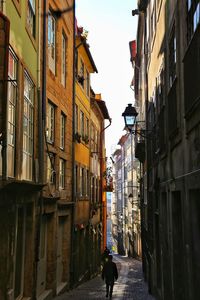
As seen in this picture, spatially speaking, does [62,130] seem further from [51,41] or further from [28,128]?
[28,128]

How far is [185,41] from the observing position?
7730 mm

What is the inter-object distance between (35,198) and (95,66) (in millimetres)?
14404

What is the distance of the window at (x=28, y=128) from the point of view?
11141 millimetres

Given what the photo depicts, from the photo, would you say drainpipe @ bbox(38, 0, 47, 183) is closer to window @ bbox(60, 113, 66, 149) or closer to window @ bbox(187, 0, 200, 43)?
window @ bbox(60, 113, 66, 149)

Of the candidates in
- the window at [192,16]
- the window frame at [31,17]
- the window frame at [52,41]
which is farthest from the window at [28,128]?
the window at [192,16]

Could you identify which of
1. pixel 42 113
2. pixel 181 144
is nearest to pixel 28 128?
pixel 42 113

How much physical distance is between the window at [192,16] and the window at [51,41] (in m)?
8.22

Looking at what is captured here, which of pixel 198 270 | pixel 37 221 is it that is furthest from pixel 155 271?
pixel 198 270

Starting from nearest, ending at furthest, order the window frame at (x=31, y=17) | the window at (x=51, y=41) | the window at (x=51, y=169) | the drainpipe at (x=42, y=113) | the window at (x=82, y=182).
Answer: the window frame at (x=31, y=17)
the drainpipe at (x=42, y=113)
the window at (x=51, y=169)
the window at (x=51, y=41)
the window at (x=82, y=182)

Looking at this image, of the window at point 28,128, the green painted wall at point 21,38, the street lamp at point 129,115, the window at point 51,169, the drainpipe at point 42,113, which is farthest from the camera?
the window at point 51,169

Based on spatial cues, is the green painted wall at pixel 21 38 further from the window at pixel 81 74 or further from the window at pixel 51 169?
the window at pixel 81 74

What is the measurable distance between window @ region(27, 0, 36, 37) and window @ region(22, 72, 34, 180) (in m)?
1.45

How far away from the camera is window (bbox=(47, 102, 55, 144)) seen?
14.9m

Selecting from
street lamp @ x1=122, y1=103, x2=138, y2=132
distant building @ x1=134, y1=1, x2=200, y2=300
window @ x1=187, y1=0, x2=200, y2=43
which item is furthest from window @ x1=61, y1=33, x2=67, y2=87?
window @ x1=187, y1=0, x2=200, y2=43
